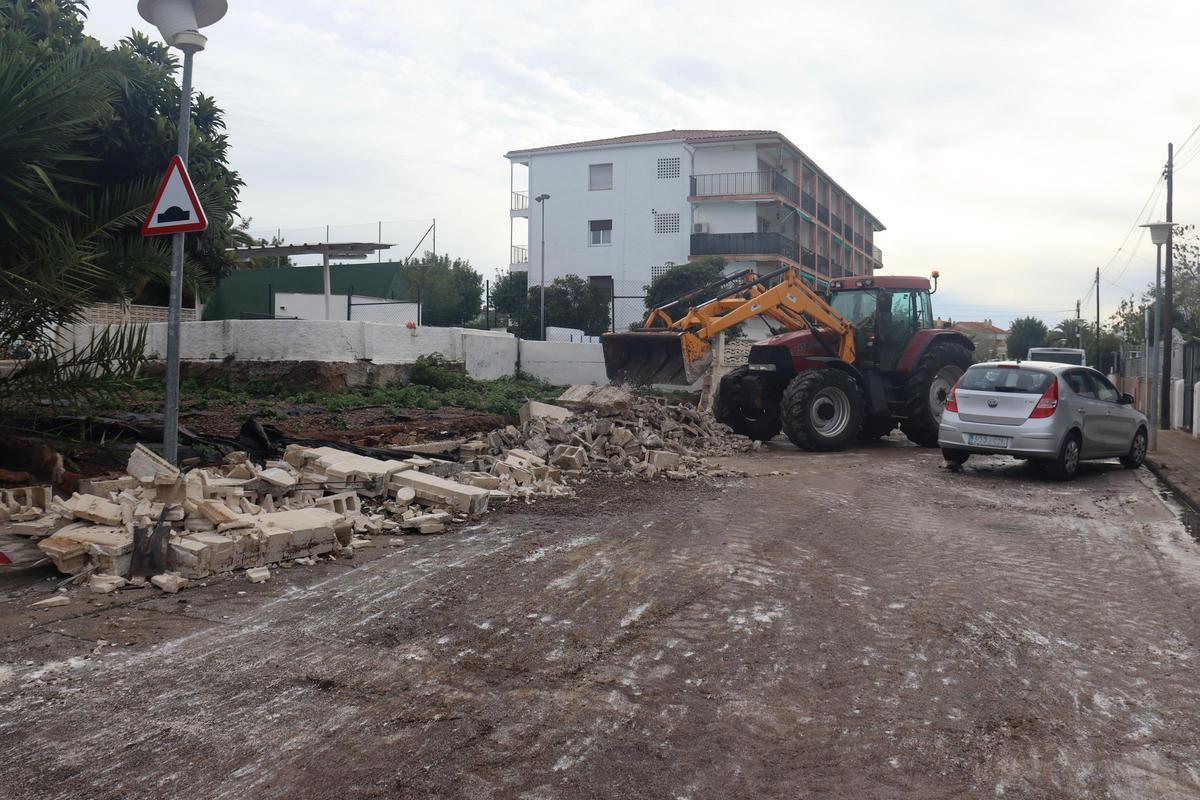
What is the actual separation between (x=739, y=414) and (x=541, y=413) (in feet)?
13.5

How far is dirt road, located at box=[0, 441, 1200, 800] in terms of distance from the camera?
3.59 meters

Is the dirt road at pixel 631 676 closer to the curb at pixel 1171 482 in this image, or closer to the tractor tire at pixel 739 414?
the curb at pixel 1171 482

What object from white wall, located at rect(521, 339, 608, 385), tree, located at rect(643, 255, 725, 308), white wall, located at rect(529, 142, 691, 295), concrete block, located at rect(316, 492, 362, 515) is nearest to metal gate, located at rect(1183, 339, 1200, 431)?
white wall, located at rect(521, 339, 608, 385)

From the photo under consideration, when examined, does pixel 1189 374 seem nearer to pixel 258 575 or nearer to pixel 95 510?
pixel 258 575

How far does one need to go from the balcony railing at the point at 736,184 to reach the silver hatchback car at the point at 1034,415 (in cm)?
3410

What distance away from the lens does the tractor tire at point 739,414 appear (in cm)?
1677

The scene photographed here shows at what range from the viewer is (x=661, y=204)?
48.0 m

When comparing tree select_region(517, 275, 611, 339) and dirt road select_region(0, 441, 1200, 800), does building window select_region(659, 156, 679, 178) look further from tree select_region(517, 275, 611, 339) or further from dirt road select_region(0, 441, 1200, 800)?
dirt road select_region(0, 441, 1200, 800)

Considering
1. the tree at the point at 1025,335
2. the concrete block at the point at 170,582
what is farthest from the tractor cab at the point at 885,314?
the tree at the point at 1025,335

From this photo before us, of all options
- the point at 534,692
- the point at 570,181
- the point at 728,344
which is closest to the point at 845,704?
the point at 534,692

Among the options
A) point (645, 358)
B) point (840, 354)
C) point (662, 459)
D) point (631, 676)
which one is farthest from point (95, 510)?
point (645, 358)

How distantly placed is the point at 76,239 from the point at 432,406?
8.24 metres

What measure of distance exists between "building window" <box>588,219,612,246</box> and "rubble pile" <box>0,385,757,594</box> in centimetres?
3613

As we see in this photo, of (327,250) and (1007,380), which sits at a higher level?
(327,250)
